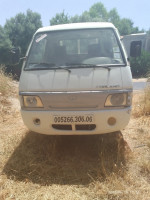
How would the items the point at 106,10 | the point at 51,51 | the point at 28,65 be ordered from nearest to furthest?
the point at 28,65
the point at 51,51
the point at 106,10

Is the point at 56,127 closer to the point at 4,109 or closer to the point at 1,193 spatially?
the point at 1,193

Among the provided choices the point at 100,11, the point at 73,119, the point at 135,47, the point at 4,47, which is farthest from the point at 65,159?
the point at 100,11

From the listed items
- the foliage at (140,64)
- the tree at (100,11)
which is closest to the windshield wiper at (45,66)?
the foliage at (140,64)

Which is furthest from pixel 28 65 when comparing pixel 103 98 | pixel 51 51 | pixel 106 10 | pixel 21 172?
pixel 106 10

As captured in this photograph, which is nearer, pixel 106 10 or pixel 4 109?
pixel 4 109

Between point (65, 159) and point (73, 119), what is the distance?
0.75 m

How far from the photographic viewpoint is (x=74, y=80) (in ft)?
8.82

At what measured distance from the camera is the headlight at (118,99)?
2635 mm

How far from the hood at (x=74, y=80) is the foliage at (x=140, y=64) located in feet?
53.1

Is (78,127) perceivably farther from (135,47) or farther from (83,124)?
(135,47)

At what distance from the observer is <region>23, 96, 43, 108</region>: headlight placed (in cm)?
273

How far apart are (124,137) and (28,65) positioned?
2170 mm

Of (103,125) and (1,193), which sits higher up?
(103,125)

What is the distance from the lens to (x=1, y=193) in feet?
7.57
